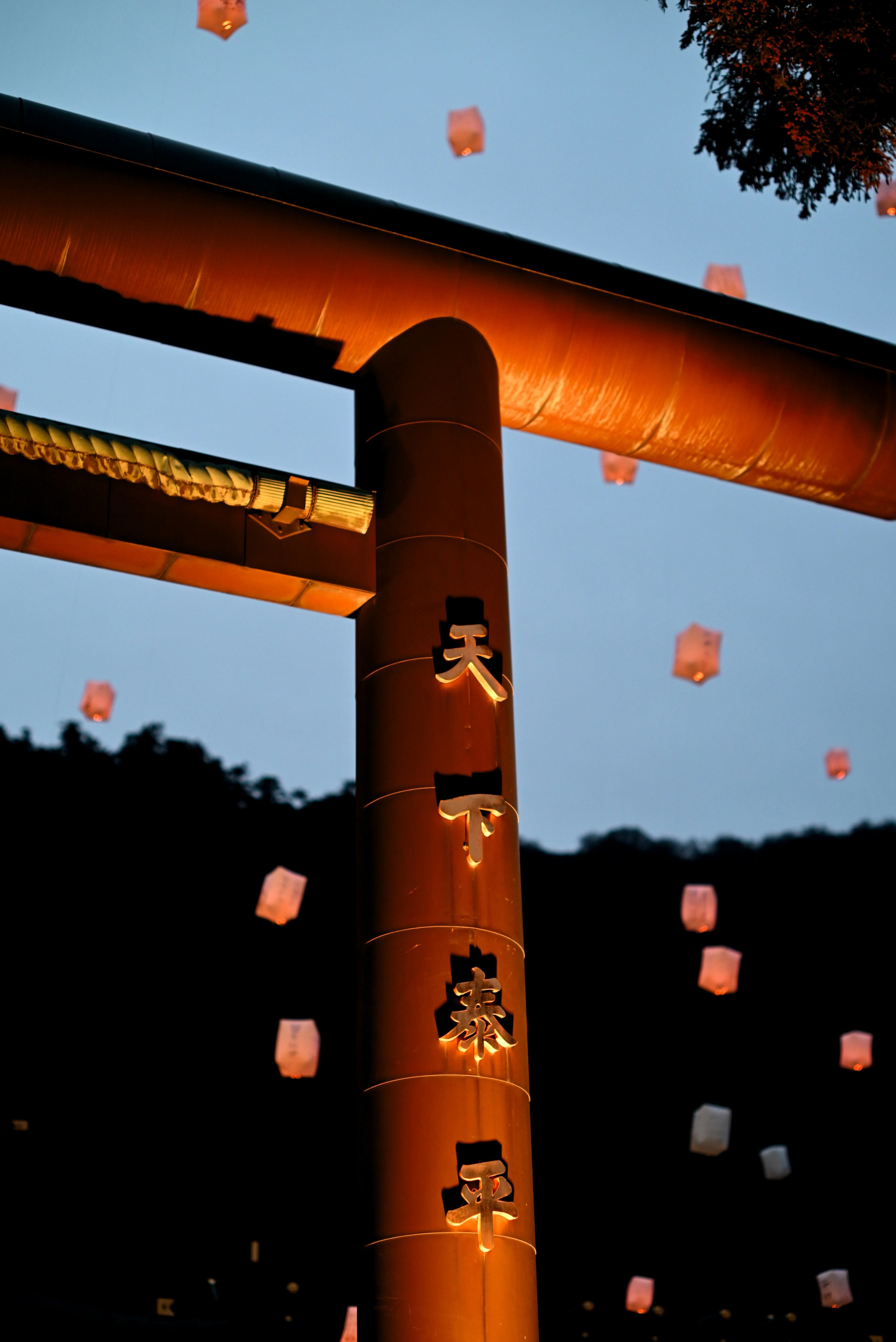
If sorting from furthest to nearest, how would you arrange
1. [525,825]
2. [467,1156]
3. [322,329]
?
[525,825], [322,329], [467,1156]

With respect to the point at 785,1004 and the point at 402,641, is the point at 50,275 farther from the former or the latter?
the point at 785,1004

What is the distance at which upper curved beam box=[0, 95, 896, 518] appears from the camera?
25.5 feet

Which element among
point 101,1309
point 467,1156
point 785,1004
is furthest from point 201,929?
point 467,1156

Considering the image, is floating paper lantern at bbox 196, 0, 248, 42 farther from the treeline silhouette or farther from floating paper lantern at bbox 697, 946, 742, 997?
the treeline silhouette

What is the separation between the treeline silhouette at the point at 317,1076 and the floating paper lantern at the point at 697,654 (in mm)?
7070

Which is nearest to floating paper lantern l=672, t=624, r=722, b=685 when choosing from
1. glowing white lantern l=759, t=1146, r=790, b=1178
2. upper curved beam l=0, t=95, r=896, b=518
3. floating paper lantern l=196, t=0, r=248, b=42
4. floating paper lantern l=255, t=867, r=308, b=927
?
upper curved beam l=0, t=95, r=896, b=518

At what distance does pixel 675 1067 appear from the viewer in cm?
2069

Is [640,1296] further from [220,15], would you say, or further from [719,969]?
[220,15]

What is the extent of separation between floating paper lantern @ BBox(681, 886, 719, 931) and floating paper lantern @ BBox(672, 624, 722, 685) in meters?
2.26

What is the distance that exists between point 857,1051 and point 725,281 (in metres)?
6.82

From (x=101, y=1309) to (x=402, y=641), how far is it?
10.7 metres

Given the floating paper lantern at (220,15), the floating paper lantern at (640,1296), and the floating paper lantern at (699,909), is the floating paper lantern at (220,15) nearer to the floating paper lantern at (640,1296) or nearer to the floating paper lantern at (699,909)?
the floating paper lantern at (699,909)

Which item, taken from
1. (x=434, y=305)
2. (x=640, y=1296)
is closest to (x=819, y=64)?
(x=434, y=305)

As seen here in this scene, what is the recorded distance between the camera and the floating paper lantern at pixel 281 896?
12.0 meters
